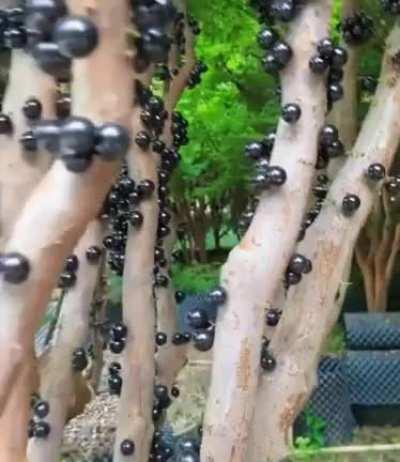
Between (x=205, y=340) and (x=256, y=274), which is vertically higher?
(x=256, y=274)

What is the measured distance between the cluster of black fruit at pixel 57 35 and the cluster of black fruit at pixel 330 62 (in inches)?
41.1

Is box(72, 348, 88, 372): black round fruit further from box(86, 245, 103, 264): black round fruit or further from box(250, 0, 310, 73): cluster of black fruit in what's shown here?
box(250, 0, 310, 73): cluster of black fruit

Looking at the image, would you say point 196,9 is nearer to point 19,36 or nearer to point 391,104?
point 391,104

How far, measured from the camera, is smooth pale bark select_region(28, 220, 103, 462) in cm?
301

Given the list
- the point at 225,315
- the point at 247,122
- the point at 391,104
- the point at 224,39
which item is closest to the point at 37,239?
the point at 225,315

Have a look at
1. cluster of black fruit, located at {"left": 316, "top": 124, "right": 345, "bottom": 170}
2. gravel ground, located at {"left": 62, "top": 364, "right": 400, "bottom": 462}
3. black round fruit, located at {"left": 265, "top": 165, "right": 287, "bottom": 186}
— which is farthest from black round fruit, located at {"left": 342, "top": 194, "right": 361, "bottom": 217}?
gravel ground, located at {"left": 62, "top": 364, "right": 400, "bottom": 462}

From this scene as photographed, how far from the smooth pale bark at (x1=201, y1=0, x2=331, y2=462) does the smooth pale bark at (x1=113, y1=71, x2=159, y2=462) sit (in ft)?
2.37

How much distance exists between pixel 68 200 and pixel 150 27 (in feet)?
0.91

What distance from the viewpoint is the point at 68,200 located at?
1165 mm

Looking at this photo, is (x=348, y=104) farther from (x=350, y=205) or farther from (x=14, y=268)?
(x=14, y=268)

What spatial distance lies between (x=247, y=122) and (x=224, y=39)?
1.52 metres

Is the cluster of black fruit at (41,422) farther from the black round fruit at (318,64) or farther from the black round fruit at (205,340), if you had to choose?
the black round fruit at (318,64)

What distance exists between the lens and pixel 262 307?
2.15 metres

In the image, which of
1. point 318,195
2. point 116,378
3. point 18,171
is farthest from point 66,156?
point 116,378
